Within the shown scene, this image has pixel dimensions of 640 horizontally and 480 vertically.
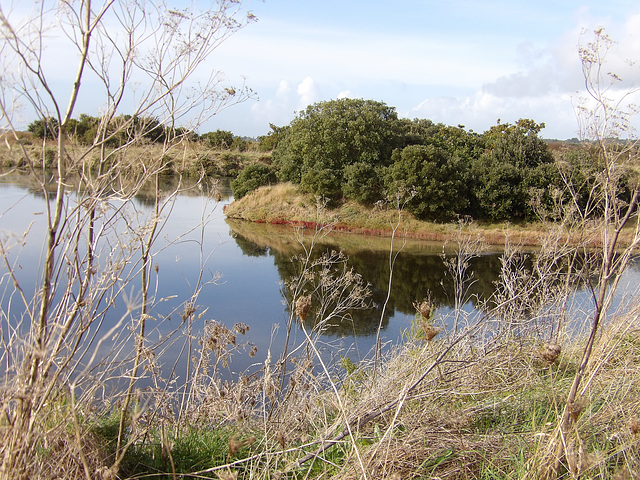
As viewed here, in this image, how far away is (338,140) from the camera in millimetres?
20047

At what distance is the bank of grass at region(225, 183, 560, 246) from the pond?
78cm

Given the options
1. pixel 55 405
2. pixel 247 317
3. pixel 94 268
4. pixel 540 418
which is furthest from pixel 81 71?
pixel 247 317

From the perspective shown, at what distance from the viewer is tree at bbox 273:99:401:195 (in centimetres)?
1973

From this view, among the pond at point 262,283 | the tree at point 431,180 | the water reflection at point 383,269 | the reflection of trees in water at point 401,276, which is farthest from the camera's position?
the tree at point 431,180

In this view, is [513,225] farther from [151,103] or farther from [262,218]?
[151,103]

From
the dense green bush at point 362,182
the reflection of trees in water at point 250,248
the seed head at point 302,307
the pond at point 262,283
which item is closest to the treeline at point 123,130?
the pond at point 262,283

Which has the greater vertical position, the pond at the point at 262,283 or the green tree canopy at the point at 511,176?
the green tree canopy at the point at 511,176

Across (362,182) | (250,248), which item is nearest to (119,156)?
(250,248)

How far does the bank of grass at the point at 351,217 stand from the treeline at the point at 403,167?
0.43 metres

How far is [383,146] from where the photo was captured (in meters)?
20.3

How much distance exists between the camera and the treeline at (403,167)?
58.4 feet

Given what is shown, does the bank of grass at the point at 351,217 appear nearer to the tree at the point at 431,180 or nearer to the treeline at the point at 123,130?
the tree at the point at 431,180

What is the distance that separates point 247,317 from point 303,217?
36.7 ft

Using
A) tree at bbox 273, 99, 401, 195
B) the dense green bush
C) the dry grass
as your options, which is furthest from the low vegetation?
tree at bbox 273, 99, 401, 195
